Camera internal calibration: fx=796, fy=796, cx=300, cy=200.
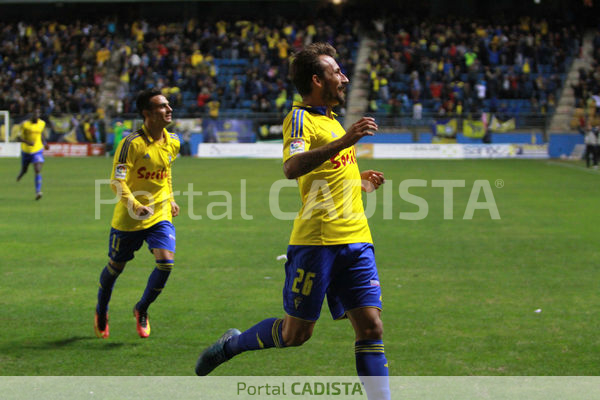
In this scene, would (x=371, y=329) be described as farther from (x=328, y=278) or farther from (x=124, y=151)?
(x=124, y=151)

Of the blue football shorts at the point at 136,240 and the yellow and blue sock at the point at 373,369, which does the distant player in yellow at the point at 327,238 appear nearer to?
the yellow and blue sock at the point at 373,369

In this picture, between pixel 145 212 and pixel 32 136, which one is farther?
pixel 32 136

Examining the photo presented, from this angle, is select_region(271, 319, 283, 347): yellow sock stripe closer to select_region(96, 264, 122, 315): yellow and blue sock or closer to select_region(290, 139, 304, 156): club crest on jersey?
select_region(290, 139, 304, 156): club crest on jersey

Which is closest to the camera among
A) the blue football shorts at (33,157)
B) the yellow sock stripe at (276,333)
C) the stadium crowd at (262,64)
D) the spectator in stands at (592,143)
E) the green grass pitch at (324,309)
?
the yellow sock stripe at (276,333)

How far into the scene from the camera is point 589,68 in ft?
133

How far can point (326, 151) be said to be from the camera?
431 centimetres

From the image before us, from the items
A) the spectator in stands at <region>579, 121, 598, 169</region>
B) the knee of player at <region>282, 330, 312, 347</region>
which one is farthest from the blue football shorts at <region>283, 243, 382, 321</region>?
the spectator in stands at <region>579, 121, 598, 169</region>

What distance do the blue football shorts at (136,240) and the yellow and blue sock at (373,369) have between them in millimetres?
2614

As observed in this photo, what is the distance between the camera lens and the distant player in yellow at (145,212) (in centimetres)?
666
